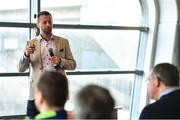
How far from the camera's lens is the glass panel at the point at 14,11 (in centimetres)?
447

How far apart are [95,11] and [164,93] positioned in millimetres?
Answer: 3027

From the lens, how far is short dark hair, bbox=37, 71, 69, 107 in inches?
70.9

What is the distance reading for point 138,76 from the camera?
566 centimetres

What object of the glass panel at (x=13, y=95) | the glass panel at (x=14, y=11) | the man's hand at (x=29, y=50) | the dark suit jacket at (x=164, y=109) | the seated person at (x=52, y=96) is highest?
the glass panel at (x=14, y=11)

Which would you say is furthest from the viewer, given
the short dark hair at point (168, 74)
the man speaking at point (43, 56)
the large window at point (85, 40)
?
the large window at point (85, 40)

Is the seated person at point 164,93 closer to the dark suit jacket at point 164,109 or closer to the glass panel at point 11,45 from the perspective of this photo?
the dark suit jacket at point 164,109

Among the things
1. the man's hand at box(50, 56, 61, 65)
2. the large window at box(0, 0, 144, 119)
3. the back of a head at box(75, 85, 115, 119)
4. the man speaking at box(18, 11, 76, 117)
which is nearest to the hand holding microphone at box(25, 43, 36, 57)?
the man speaking at box(18, 11, 76, 117)

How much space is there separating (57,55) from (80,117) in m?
1.90

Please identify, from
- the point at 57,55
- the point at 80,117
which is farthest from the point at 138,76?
the point at 80,117

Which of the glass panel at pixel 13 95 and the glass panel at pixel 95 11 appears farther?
the glass panel at pixel 95 11

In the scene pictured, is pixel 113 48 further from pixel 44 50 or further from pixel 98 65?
pixel 44 50

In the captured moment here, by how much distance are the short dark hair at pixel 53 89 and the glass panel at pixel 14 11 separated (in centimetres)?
283

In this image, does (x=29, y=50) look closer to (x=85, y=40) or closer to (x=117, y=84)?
(x=85, y=40)

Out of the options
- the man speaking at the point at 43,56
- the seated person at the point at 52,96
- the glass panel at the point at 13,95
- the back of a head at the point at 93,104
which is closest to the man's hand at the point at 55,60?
the man speaking at the point at 43,56
